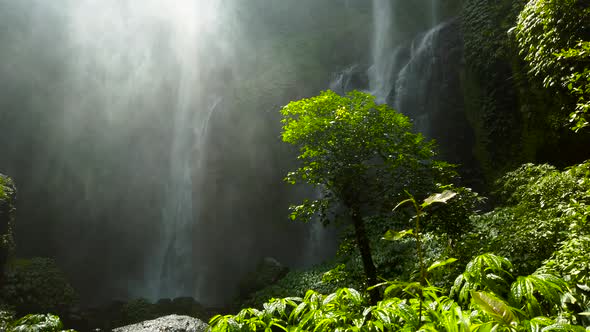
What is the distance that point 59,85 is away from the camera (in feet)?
75.4

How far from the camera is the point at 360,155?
501cm

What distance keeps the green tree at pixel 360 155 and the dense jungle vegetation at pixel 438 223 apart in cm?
2

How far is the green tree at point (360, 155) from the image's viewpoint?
Result: 480 cm

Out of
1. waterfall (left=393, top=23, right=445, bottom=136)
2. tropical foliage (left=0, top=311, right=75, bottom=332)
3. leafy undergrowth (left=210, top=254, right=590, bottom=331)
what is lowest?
leafy undergrowth (left=210, top=254, right=590, bottom=331)

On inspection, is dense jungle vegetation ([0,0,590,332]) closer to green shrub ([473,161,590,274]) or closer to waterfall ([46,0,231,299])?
green shrub ([473,161,590,274])

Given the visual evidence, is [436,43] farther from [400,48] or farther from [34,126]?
[34,126]

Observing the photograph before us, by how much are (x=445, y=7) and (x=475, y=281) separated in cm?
2051

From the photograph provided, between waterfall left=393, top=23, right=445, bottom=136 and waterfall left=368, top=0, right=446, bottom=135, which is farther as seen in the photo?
waterfall left=368, top=0, right=446, bottom=135

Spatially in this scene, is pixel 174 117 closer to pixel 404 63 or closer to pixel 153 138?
pixel 153 138

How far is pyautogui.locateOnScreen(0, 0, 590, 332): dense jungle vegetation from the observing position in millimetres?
1080

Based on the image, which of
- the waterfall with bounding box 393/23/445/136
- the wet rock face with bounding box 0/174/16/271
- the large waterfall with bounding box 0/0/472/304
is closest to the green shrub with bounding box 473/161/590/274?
the waterfall with bounding box 393/23/445/136

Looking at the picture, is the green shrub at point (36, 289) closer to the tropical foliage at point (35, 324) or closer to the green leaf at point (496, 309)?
the tropical foliage at point (35, 324)

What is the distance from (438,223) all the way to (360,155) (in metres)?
1.44

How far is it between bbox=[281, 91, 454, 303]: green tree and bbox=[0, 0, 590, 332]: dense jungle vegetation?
16mm
